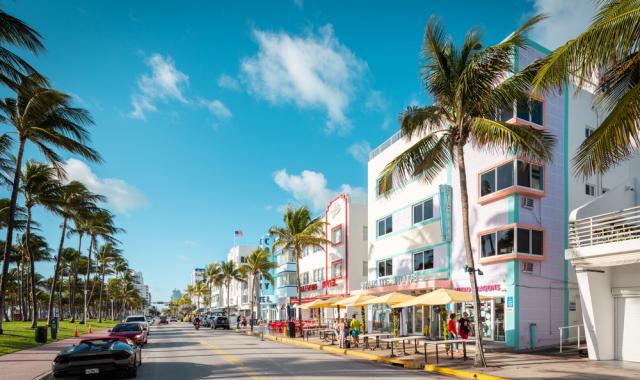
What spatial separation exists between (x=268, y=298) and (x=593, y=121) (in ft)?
171

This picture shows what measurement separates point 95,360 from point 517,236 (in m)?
18.1

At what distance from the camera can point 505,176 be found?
25328 mm

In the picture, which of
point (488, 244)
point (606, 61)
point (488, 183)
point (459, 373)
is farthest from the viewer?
point (488, 183)

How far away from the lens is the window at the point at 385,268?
1428 inches

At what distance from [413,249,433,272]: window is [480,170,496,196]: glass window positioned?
5806 mm

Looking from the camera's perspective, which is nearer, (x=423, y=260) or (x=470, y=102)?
(x=470, y=102)

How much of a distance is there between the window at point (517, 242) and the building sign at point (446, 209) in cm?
362

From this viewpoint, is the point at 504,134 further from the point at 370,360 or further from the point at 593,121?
the point at 593,121

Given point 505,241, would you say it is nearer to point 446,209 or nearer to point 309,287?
point 446,209

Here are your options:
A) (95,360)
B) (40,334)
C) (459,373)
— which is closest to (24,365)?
(95,360)

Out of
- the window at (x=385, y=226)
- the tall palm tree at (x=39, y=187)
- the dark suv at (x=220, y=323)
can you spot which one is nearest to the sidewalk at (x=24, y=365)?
the tall palm tree at (x=39, y=187)

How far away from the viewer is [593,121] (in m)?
27.8

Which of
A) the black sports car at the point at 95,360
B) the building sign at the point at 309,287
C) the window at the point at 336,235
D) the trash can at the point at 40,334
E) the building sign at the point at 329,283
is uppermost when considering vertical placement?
the window at the point at 336,235

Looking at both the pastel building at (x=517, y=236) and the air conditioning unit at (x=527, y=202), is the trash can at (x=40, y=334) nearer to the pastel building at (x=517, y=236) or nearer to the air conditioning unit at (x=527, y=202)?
the pastel building at (x=517, y=236)
